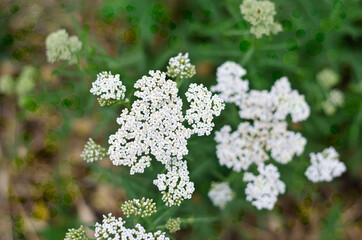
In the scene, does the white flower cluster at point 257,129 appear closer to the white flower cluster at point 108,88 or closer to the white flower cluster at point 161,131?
the white flower cluster at point 161,131

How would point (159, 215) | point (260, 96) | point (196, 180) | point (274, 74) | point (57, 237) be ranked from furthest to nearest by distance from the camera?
point (57, 237), point (274, 74), point (196, 180), point (260, 96), point (159, 215)

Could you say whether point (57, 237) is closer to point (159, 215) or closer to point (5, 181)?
point (5, 181)

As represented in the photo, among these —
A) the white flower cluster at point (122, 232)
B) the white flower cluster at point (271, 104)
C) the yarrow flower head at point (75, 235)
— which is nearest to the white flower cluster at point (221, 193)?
the white flower cluster at point (271, 104)

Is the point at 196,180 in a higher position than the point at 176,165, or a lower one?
higher

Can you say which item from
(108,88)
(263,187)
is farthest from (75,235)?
(263,187)

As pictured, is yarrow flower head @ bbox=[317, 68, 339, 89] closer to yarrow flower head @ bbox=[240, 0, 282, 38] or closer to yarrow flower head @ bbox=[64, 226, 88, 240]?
yarrow flower head @ bbox=[240, 0, 282, 38]

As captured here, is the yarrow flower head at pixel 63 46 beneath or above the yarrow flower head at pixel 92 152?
above

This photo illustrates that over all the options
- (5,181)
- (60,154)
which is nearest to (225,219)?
(60,154)
